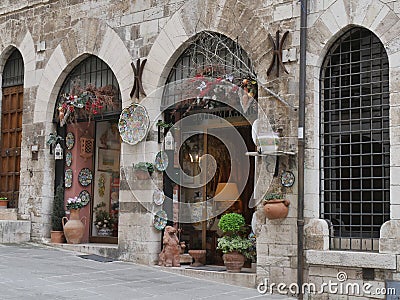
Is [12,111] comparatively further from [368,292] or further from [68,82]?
[368,292]

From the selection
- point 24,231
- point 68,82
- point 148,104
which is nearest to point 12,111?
point 68,82

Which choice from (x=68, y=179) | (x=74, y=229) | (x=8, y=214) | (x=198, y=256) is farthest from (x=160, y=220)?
(x=8, y=214)

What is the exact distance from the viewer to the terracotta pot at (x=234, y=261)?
397 inches

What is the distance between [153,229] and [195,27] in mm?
3527

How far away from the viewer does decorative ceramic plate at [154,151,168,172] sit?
1126 cm

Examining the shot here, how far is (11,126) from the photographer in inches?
561

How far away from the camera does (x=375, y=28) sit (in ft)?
29.1

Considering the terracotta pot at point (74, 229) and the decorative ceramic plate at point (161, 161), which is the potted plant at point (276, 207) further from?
the terracotta pot at point (74, 229)

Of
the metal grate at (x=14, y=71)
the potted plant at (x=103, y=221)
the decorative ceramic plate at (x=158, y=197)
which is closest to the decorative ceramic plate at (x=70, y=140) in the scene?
the potted plant at (x=103, y=221)

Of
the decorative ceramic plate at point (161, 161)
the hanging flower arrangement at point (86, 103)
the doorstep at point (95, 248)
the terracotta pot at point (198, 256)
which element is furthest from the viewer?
the hanging flower arrangement at point (86, 103)

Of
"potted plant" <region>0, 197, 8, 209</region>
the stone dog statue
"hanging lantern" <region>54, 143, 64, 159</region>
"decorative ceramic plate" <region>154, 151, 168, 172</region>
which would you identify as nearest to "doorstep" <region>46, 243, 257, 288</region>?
the stone dog statue

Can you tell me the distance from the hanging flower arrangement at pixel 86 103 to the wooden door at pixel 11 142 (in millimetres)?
1777

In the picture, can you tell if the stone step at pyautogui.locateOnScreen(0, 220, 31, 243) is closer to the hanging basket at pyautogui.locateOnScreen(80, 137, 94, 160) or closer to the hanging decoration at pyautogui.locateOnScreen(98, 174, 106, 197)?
the hanging decoration at pyautogui.locateOnScreen(98, 174, 106, 197)

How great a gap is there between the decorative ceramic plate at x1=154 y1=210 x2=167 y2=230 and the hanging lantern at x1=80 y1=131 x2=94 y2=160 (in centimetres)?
270
